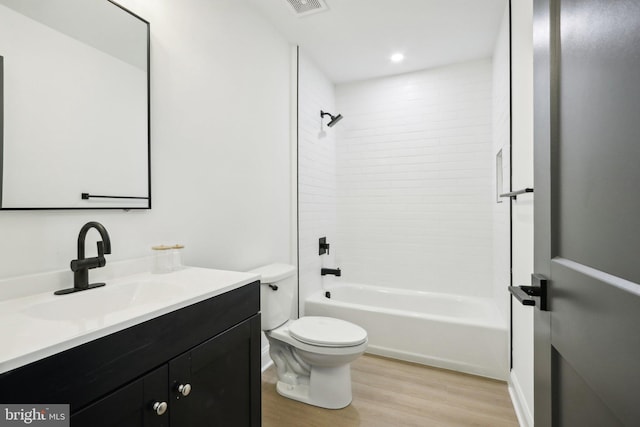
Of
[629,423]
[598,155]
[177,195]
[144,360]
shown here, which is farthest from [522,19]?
[144,360]

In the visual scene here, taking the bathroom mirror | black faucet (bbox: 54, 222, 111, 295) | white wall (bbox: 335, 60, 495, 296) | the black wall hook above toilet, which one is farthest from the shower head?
black faucet (bbox: 54, 222, 111, 295)

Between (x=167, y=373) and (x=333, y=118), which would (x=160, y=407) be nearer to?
(x=167, y=373)

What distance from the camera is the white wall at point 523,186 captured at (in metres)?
1.47

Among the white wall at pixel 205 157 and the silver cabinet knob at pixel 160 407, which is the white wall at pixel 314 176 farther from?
the silver cabinet knob at pixel 160 407

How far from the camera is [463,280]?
290 cm

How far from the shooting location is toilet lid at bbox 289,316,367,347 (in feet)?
5.68

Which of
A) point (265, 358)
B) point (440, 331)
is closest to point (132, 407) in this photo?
point (265, 358)

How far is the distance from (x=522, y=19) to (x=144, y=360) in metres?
2.30

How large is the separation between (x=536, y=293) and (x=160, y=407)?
1.05 m

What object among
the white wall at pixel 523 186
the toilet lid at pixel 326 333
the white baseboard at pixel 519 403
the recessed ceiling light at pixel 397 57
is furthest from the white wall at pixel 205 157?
the white baseboard at pixel 519 403

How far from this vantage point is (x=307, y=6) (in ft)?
6.82

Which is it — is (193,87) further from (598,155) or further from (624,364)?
(624,364)

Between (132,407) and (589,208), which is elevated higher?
(589,208)

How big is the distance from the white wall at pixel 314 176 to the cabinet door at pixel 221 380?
138 cm
